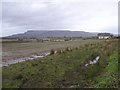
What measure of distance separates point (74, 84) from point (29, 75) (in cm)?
434

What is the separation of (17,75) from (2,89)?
3.69m

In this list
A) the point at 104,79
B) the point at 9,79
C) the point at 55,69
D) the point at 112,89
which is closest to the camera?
the point at 112,89

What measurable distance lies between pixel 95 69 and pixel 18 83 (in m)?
5.27

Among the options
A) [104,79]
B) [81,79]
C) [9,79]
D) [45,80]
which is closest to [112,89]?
[104,79]

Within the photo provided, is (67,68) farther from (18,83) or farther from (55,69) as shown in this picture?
(18,83)

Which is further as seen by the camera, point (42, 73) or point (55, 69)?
point (55, 69)

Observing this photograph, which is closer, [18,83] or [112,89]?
[112,89]

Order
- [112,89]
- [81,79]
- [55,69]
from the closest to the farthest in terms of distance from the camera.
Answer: [112,89], [81,79], [55,69]

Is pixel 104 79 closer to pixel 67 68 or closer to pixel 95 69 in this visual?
pixel 95 69

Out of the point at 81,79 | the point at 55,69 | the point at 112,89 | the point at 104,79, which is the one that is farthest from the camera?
the point at 55,69

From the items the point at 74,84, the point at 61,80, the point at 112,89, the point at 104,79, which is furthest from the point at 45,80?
the point at 112,89

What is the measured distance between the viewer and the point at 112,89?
14.7 m

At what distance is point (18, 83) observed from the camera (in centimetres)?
1795

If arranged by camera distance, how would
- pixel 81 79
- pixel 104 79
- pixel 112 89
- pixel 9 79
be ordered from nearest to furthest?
pixel 112 89 < pixel 104 79 < pixel 81 79 < pixel 9 79
